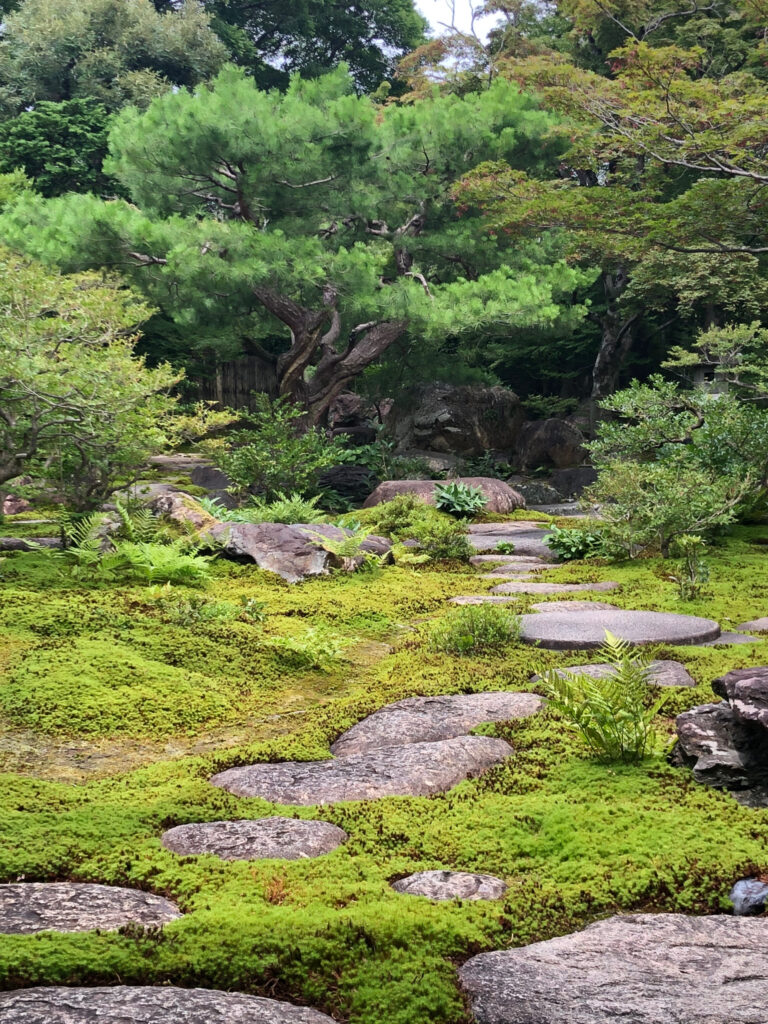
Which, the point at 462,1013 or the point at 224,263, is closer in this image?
the point at 462,1013

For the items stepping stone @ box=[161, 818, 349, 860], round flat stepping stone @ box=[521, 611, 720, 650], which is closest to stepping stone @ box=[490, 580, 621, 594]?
round flat stepping stone @ box=[521, 611, 720, 650]

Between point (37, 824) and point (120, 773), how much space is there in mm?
860

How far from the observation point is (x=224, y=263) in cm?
1420

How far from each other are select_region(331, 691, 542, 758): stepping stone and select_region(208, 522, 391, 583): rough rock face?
163 inches

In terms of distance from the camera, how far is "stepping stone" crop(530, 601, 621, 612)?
22.2 ft

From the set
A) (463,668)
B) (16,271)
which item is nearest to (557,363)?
(16,271)

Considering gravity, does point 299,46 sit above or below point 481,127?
above

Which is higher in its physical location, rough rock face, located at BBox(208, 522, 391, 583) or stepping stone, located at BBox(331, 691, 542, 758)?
stepping stone, located at BBox(331, 691, 542, 758)

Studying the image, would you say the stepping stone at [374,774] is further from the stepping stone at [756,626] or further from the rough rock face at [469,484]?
the rough rock face at [469,484]

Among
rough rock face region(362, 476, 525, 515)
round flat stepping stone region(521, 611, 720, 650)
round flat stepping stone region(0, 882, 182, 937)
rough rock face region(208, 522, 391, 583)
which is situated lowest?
rough rock face region(362, 476, 525, 515)

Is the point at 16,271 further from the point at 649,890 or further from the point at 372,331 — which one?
the point at 372,331

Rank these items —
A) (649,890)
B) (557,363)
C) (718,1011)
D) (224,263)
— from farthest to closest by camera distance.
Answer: (557,363) < (224,263) < (649,890) < (718,1011)

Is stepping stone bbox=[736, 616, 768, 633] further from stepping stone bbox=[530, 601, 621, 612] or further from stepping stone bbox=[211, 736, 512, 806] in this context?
stepping stone bbox=[211, 736, 512, 806]

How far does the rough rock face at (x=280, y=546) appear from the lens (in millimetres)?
8633
